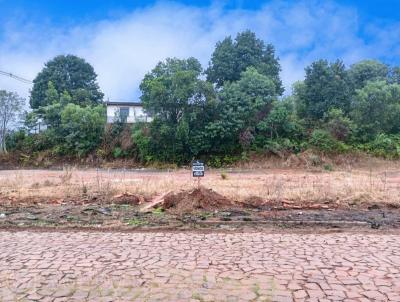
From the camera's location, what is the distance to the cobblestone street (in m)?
4.21

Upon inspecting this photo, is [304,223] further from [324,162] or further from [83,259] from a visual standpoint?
[324,162]

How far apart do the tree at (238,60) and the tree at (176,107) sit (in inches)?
157

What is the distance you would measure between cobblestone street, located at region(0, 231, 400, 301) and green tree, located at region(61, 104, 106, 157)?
84.7ft

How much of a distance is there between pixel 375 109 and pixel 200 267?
91.3ft

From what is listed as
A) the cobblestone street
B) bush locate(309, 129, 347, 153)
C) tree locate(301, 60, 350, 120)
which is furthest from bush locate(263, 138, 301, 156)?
the cobblestone street

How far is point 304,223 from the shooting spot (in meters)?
8.18

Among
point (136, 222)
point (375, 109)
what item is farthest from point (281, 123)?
point (136, 222)

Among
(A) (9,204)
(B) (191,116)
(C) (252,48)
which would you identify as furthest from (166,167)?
(A) (9,204)

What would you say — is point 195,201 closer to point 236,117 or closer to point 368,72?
point 236,117

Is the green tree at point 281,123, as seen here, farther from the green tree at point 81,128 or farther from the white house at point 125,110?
the green tree at point 81,128

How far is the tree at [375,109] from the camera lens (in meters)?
28.5

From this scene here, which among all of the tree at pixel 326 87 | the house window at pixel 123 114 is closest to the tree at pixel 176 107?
the house window at pixel 123 114

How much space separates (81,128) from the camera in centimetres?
3209

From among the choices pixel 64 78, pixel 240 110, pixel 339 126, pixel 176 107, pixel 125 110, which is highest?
pixel 64 78
